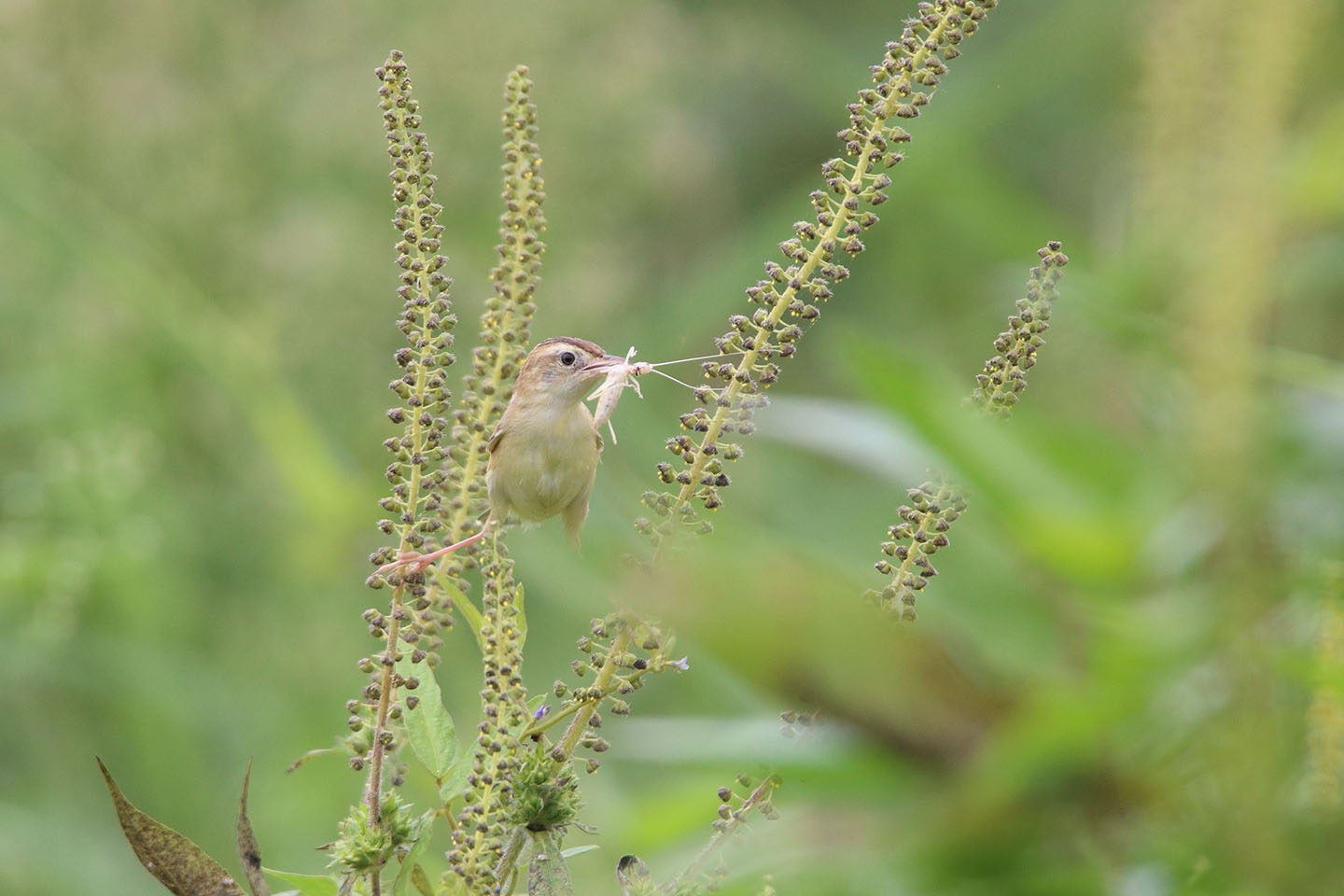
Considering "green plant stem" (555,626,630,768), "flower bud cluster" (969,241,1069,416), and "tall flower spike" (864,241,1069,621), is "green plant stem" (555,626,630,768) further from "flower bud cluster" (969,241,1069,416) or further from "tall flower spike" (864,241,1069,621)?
"flower bud cluster" (969,241,1069,416)

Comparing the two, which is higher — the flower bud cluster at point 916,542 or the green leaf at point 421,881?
Answer: the flower bud cluster at point 916,542

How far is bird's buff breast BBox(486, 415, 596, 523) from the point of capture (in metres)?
1.64

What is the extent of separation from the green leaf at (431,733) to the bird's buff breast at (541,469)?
1.68 feet

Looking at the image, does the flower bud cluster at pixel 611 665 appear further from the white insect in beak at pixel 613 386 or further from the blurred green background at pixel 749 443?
the white insect in beak at pixel 613 386

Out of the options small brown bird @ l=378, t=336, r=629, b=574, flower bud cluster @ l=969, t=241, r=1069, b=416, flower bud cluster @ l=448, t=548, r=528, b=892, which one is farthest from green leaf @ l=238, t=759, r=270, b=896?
small brown bird @ l=378, t=336, r=629, b=574

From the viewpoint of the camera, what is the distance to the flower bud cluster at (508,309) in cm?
115

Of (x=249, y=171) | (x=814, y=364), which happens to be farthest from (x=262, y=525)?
(x=814, y=364)

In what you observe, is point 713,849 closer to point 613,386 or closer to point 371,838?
point 371,838

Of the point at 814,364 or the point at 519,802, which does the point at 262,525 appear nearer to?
the point at 814,364

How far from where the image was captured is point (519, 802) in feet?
3.20

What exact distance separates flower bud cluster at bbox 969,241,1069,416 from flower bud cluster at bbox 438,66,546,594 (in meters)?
0.36

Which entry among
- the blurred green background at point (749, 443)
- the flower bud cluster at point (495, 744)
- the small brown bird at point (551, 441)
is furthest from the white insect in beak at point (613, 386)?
the flower bud cluster at point (495, 744)

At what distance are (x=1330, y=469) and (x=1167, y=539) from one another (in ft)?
1.91

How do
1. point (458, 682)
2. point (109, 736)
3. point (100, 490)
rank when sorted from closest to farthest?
point (100, 490) → point (458, 682) → point (109, 736)
